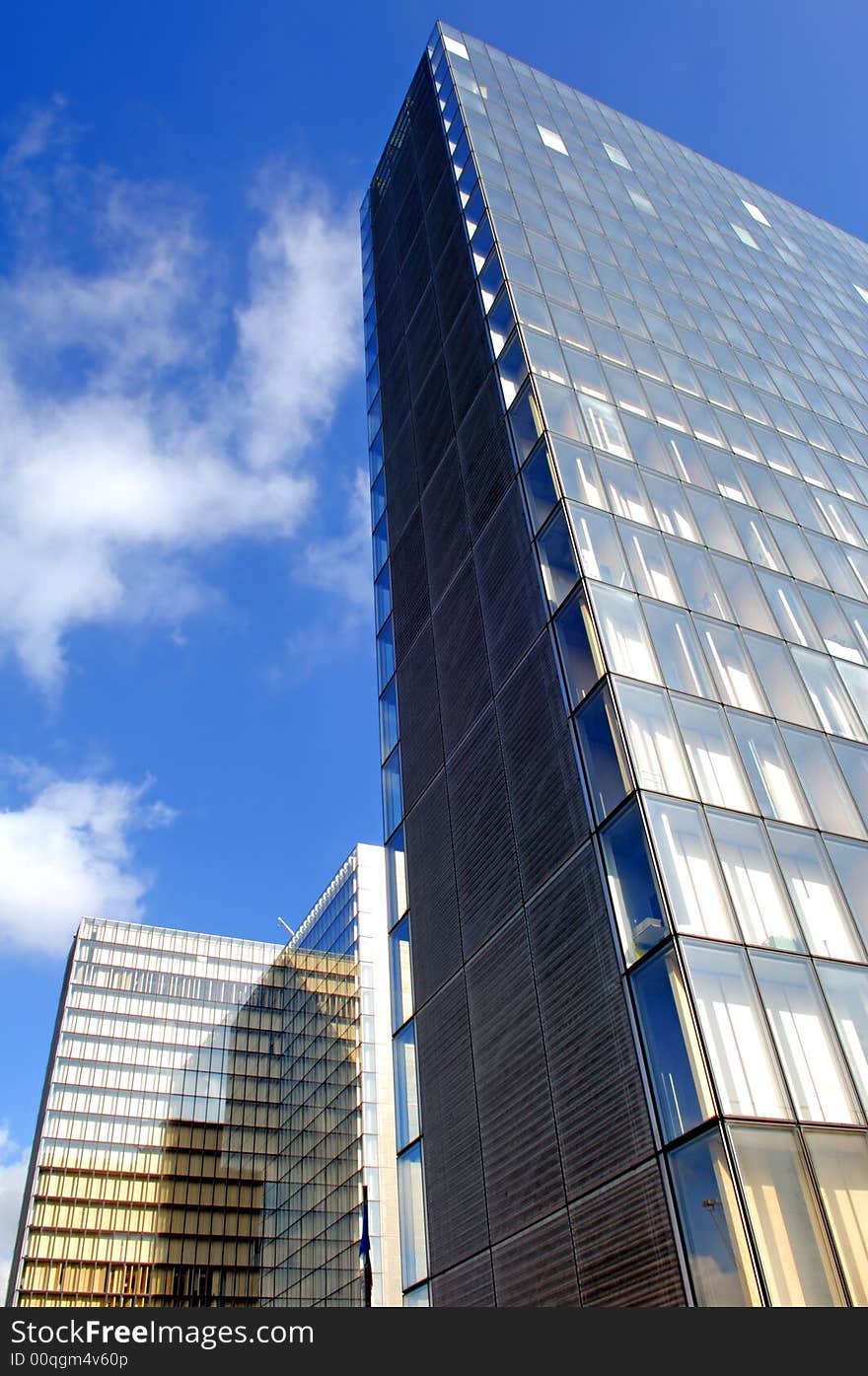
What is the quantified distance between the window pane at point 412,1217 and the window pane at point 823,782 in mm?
10170

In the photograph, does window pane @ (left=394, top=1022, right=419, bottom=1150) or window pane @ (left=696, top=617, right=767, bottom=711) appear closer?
window pane @ (left=696, top=617, right=767, bottom=711)

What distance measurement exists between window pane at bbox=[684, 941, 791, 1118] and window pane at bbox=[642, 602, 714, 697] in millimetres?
5591

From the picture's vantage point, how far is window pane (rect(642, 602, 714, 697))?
18.1 meters

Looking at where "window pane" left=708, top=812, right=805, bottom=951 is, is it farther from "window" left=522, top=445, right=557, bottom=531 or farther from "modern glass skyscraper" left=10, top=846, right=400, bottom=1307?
"modern glass skyscraper" left=10, top=846, right=400, bottom=1307

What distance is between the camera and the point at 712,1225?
11.7 m

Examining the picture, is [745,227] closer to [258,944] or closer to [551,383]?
[551,383]

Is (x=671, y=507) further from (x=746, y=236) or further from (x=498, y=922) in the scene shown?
(x=746, y=236)

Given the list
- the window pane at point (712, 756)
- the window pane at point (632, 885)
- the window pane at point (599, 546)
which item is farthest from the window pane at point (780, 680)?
the window pane at point (632, 885)

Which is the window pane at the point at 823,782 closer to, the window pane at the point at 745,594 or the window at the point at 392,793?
the window pane at the point at 745,594

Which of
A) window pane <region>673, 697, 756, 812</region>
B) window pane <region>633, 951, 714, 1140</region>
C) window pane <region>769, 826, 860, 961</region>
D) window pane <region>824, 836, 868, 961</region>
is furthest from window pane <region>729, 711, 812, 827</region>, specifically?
window pane <region>633, 951, 714, 1140</region>

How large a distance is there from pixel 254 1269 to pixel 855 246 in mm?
86758

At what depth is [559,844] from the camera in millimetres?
16812

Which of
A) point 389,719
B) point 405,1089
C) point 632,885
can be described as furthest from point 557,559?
point 405,1089

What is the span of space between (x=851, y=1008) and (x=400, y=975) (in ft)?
33.7
